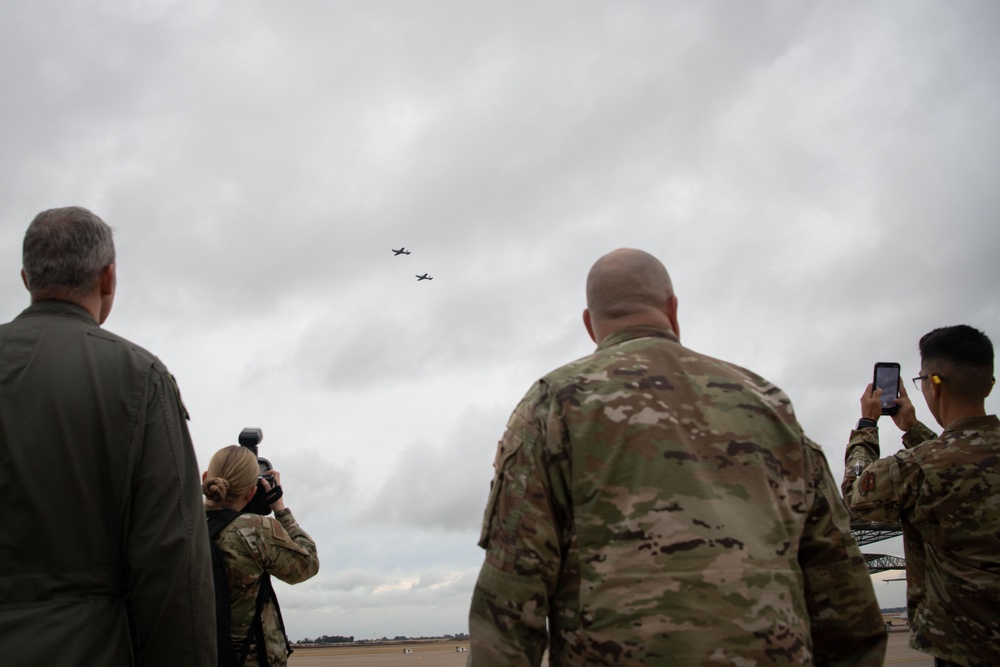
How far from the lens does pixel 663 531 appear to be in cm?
269

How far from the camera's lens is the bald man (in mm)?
2611

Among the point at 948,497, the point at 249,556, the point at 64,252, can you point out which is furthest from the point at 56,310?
the point at 948,497

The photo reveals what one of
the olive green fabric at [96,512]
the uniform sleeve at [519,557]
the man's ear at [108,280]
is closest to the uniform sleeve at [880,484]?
the uniform sleeve at [519,557]

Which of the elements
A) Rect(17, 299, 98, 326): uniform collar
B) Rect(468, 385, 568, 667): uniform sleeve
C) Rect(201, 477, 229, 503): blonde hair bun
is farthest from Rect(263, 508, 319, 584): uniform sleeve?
Rect(468, 385, 568, 667): uniform sleeve

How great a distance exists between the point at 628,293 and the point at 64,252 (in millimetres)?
2439

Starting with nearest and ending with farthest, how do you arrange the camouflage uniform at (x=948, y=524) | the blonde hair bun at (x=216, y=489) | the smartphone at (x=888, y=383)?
the camouflage uniform at (x=948, y=524) → the blonde hair bun at (x=216, y=489) → the smartphone at (x=888, y=383)

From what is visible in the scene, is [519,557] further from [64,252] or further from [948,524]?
[948,524]

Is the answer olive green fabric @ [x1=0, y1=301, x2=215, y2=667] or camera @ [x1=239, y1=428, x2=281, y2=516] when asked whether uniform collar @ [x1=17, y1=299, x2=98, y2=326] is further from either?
camera @ [x1=239, y1=428, x2=281, y2=516]

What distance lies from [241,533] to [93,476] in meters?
2.31

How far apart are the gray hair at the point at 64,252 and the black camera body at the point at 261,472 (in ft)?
8.41

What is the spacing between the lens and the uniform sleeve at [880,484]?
5184 millimetres

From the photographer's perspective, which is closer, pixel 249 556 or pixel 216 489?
pixel 249 556

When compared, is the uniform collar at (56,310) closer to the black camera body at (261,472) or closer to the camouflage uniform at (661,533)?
the camouflage uniform at (661,533)

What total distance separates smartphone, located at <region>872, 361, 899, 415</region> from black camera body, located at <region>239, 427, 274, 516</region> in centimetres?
474
